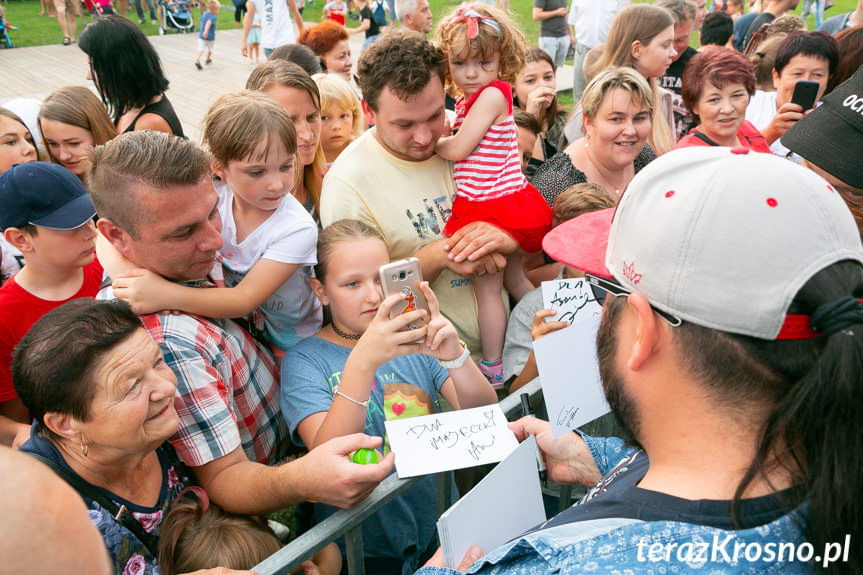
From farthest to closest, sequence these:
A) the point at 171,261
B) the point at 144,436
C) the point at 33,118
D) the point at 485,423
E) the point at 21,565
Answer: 1. the point at 33,118
2. the point at 171,261
3. the point at 485,423
4. the point at 144,436
5. the point at 21,565

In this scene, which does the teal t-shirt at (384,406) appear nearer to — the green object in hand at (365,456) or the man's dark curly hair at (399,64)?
the green object in hand at (365,456)

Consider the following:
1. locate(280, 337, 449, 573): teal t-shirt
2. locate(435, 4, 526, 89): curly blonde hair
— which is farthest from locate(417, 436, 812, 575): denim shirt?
locate(435, 4, 526, 89): curly blonde hair

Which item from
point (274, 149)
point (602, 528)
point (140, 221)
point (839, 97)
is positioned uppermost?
point (839, 97)

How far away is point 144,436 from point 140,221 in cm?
78

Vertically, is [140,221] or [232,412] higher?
[140,221]

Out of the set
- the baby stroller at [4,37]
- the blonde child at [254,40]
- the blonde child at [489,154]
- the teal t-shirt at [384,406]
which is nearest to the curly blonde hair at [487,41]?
the blonde child at [489,154]

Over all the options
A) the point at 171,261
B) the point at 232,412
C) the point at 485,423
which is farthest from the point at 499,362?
the point at 171,261

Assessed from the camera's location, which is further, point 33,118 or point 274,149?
point 33,118

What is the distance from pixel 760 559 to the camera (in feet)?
3.19

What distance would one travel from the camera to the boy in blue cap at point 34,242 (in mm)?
2424

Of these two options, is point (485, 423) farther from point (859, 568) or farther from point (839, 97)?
point (839, 97)

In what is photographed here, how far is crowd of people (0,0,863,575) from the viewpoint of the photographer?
1024 mm

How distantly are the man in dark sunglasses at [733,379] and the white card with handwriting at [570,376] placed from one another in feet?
2.16

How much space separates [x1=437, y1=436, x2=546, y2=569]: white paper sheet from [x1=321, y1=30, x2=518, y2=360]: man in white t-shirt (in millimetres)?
1198
